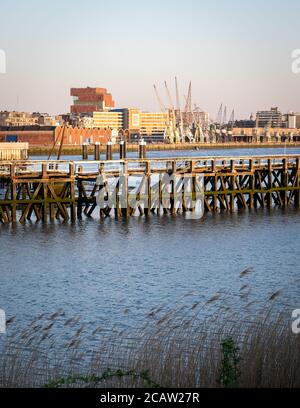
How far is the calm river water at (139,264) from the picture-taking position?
96.1 ft

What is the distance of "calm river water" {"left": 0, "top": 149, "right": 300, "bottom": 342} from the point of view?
29281mm

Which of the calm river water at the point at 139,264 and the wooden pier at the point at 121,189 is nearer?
the calm river water at the point at 139,264

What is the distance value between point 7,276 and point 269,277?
9.65 m

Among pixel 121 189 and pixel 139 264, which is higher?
pixel 121 189

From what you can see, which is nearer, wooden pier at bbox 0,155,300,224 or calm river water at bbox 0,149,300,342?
calm river water at bbox 0,149,300,342

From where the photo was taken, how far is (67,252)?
41.0 m

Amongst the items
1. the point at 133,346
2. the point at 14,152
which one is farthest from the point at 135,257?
the point at 14,152

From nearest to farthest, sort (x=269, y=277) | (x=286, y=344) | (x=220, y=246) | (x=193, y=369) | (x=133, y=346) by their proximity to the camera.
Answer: (x=193, y=369), (x=286, y=344), (x=133, y=346), (x=269, y=277), (x=220, y=246)

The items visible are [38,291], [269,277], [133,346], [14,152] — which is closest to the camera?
[133,346]

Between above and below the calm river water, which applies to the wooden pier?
above

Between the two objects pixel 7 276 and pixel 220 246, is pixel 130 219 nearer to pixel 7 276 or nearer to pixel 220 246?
pixel 220 246

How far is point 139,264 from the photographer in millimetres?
37594

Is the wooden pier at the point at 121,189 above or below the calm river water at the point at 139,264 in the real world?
above

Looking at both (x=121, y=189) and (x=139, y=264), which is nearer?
(x=139, y=264)
